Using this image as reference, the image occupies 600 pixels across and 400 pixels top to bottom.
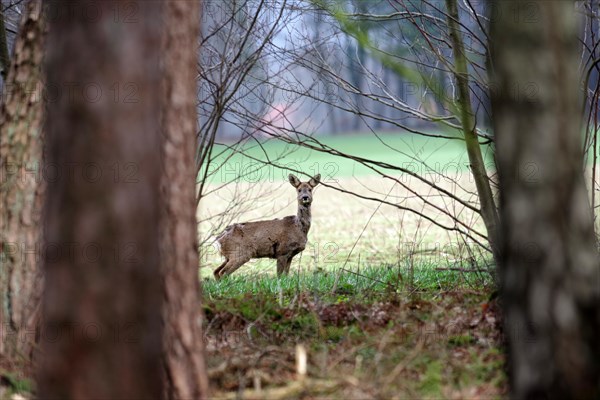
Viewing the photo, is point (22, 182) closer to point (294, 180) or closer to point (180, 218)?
point (180, 218)

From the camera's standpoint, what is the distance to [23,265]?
4.91m

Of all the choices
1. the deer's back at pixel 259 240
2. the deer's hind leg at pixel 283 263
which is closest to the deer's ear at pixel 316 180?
the deer's back at pixel 259 240

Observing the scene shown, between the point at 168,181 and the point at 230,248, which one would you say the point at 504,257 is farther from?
the point at 230,248

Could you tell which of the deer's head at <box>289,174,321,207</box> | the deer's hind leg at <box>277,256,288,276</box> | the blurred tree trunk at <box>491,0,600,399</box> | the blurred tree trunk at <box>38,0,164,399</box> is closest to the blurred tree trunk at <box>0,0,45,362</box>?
the blurred tree trunk at <box>38,0,164,399</box>

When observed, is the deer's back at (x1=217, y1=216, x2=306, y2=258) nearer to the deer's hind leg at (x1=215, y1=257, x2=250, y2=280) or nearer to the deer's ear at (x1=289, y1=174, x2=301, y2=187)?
the deer's hind leg at (x1=215, y1=257, x2=250, y2=280)

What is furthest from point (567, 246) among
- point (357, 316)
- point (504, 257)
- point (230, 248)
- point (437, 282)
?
point (230, 248)

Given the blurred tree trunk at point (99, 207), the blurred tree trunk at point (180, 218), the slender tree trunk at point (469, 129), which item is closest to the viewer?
the blurred tree trunk at point (99, 207)

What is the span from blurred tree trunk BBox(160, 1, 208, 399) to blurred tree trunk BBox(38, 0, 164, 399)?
34 cm

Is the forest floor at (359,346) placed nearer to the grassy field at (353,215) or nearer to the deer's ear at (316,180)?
the deer's ear at (316,180)

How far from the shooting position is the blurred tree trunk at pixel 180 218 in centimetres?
369

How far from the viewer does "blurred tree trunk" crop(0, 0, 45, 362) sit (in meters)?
4.85

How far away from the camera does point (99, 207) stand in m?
3.28

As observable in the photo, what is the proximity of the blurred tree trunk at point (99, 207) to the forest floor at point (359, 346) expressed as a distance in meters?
0.91

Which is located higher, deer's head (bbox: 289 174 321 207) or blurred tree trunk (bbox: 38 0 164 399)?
deer's head (bbox: 289 174 321 207)
